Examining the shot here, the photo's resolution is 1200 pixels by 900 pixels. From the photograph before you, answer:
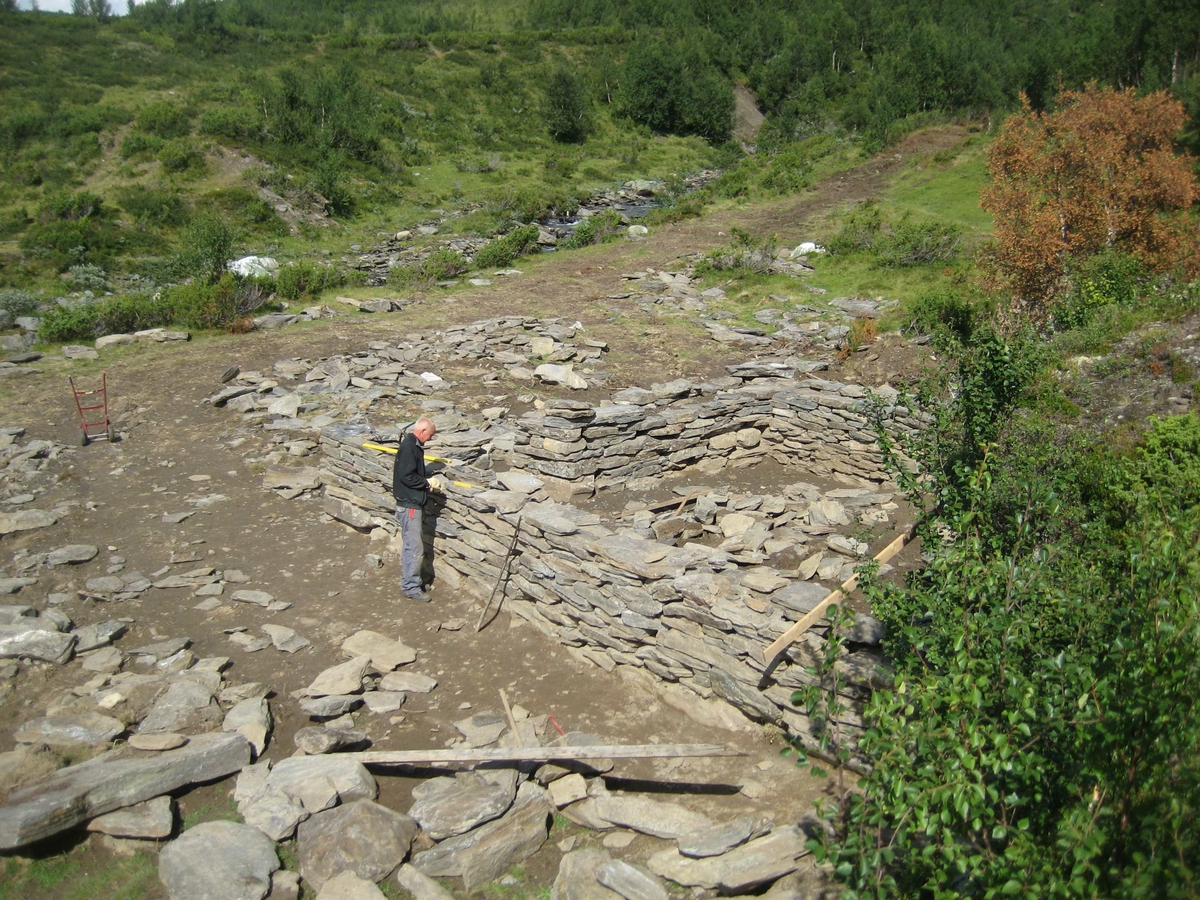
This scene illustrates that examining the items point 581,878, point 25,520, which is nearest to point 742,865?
point 581,878

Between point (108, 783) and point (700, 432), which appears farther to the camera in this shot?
point (700, 432)

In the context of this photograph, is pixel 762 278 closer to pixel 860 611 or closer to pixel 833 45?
pixel 860 611

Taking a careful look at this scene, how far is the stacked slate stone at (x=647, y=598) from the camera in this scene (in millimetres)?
5719

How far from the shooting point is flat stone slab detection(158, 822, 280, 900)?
439 cm

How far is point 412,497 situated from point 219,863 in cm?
379

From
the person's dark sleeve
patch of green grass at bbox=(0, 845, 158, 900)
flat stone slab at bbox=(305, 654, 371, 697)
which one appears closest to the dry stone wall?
the person's dark sleeve

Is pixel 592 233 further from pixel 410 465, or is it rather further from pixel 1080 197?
pixel 410 465

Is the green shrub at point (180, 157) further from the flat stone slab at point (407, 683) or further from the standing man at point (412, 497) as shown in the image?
the flat stone slab at point (407, 683)

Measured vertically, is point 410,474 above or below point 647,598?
above

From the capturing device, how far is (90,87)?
35.8 m

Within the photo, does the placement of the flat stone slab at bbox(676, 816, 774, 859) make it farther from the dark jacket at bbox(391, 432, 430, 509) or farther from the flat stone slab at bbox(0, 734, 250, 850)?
the dark jacket at bbox(391, 432, 430, 509)

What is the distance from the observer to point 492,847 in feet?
15.7

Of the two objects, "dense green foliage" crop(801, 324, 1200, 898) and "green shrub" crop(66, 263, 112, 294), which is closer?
"dense green foliage" crop(801, 324, 1200, 898)

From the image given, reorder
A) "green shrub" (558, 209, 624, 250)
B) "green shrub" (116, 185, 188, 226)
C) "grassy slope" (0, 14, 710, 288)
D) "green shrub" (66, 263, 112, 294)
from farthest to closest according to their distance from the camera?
"grassy slope" (0, 14, 710, 288) < "green shrub" (116, 185, 188, 226) < "green shrub" (558, 209, 624, 250) < "green shrub" (66, 263, 112, 294)
